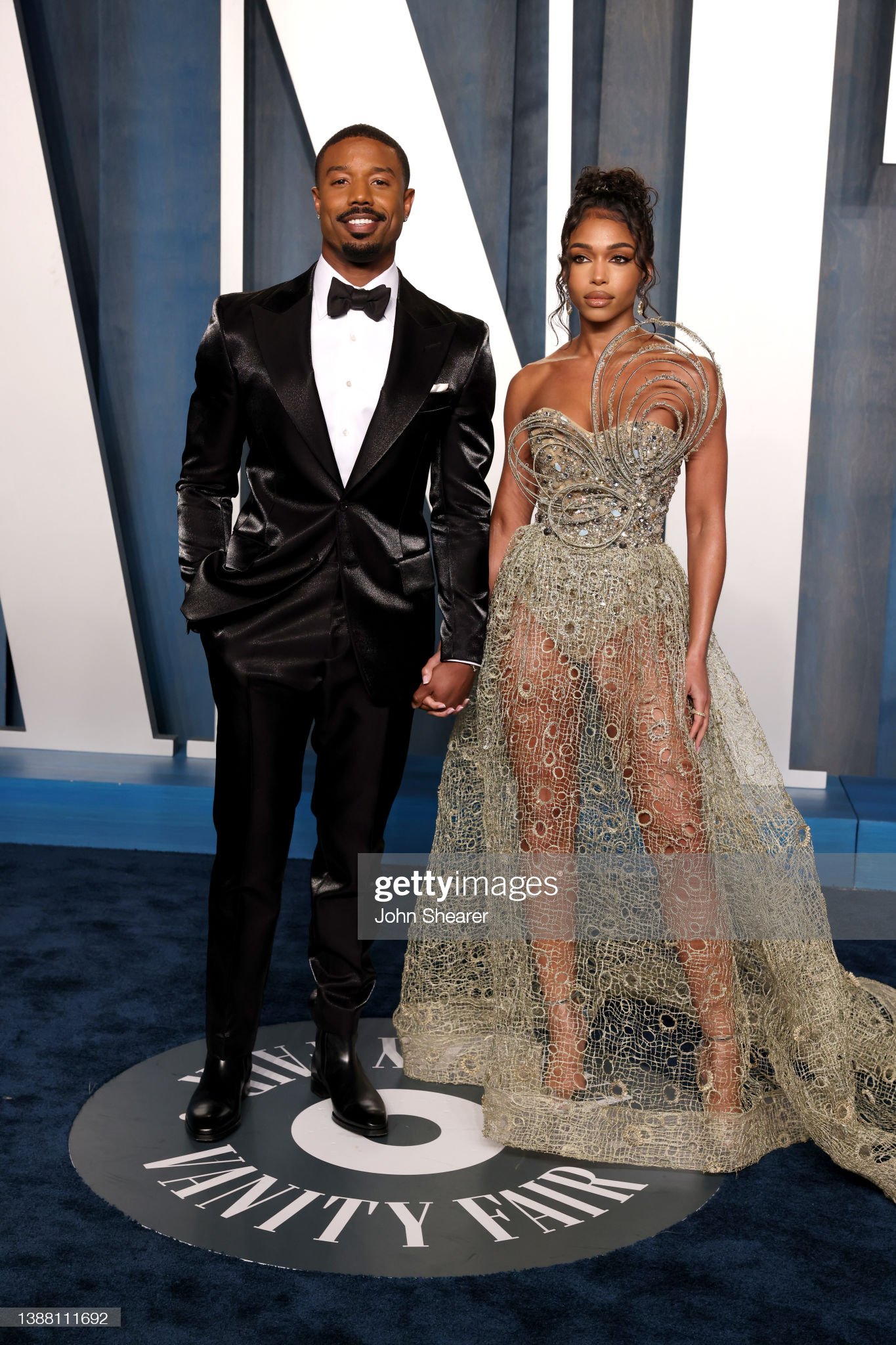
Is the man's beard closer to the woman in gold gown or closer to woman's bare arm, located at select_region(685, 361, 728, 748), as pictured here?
the woman in gold gown

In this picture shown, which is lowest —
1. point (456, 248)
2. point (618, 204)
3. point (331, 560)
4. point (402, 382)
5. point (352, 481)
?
point (331, 560)

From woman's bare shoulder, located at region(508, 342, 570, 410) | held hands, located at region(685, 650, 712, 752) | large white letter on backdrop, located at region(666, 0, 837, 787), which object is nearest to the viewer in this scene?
held hands, located at region(685, 650, 712, 752)

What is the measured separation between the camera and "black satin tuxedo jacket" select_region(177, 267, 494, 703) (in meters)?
2.43

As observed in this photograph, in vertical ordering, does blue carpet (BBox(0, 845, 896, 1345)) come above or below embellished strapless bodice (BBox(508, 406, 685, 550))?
below

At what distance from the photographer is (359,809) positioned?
103 inches

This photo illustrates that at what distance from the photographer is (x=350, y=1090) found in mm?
2672

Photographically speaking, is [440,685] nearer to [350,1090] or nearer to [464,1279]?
[350,1090]

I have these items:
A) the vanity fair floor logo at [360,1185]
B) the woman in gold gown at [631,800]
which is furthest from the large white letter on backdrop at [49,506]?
the woman in gold gown at [631,800]

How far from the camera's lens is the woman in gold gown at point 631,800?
2.66 metres

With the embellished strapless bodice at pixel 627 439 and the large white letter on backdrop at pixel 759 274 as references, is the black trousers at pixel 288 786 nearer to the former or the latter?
the embellished strapless bodice at pixel 627 439

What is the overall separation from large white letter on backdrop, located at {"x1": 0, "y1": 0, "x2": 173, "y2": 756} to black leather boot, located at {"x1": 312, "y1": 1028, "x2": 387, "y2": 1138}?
254 centimetres

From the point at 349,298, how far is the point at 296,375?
173 millimetres

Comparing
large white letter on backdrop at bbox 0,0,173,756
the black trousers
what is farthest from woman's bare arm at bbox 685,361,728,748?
large white letter on backdrop at bbox 0,0,173,756

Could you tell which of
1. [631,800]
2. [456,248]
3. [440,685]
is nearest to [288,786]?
[440,685]
